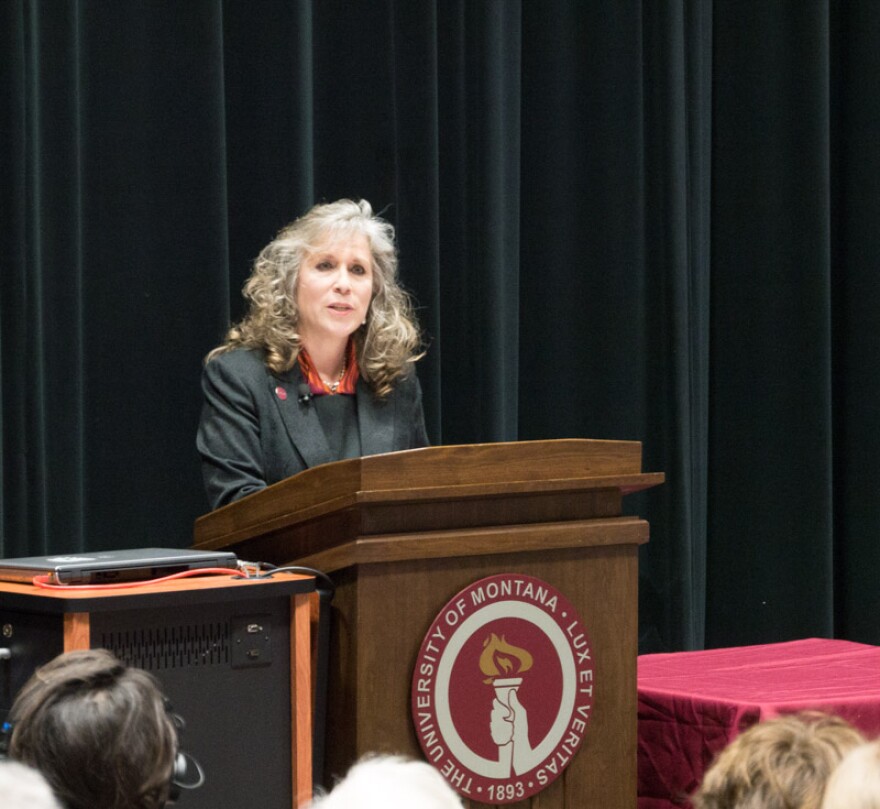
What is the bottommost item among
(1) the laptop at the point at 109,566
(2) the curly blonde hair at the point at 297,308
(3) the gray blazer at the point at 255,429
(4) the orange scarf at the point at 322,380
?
(1) the laptop at the point at 109,566

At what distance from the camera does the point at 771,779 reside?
4.50ft

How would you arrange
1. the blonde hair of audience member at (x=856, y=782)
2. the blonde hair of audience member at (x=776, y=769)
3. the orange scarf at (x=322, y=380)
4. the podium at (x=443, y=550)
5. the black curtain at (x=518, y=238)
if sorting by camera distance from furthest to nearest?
the black curtain at (x=518, y=238), the orange scarf at (x=322, y=380), the podium at (x=443, y=550), the blonde hair of audience member at (x=776, y=769), the blonde hair of audience member at (x=856, y=782)

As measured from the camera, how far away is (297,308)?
125 inches

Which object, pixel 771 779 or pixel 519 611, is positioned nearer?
pixel 771 779

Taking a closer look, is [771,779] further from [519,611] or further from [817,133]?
[817,133]

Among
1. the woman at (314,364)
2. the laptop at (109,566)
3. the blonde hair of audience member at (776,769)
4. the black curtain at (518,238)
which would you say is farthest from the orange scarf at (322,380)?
the blonde hair of audience member at (776,769)

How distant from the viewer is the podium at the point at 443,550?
7.37 feet

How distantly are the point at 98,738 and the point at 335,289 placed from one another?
1.79 metres

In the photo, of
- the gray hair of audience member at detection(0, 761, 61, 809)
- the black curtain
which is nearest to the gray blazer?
the black curtain

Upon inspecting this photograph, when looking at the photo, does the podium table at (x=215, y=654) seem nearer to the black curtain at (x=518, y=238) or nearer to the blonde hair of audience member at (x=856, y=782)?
the blonde hair of audience member at (x=856, y=782)

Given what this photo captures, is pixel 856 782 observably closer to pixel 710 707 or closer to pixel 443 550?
pixel 443 550

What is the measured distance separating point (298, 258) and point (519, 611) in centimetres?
117

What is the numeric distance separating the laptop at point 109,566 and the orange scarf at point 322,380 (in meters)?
0.86

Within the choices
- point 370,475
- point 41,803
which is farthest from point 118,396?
point 41,803
